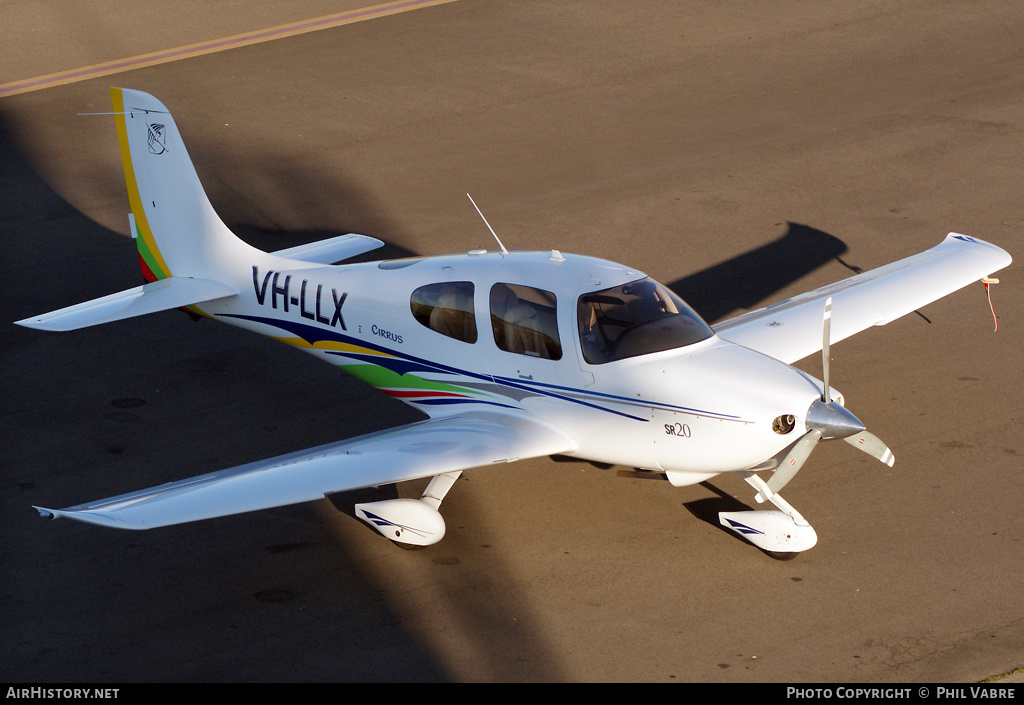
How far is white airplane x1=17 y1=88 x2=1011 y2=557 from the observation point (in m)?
8.71

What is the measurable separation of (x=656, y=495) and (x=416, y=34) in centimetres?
1508

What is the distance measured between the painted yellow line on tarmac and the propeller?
1655cm

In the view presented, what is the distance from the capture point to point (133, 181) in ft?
38.1

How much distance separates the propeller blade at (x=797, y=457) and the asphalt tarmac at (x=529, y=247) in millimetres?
909

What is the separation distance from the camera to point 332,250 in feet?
39.5

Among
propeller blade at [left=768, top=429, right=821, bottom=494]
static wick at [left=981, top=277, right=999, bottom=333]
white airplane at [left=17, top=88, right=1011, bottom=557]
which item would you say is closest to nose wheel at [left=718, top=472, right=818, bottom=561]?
white airplane at [left=17, top=88, right=1011, bottom=557]

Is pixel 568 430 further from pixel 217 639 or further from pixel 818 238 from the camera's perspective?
pixel 818 238

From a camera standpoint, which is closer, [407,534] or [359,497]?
[407,534]

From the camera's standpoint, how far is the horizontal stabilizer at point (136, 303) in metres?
10.5

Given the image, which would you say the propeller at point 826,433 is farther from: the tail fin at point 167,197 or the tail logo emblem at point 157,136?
the tail logo emblem at point 157,136

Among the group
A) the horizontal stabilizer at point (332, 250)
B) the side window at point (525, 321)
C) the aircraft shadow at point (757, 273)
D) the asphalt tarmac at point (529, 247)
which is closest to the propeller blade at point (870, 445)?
the asphalt tarmac at point (529, 247)

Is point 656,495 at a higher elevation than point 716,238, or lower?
lower

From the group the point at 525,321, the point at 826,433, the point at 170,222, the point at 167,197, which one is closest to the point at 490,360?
the point at 525,321
